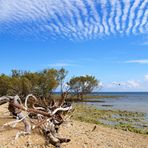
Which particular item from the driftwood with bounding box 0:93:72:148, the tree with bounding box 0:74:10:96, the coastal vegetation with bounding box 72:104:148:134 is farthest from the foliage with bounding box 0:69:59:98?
the driftwood with bounding box 0:93:72:148

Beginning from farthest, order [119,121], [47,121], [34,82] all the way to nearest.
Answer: [34,82]
[119,121]
[47,121]

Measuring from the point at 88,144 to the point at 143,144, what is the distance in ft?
16.1

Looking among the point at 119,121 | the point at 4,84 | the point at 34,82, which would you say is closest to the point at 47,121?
the point at 119,121

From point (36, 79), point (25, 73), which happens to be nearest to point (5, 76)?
point (25, 73)

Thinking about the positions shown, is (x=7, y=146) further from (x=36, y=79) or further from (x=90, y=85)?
(x=90, y=85)

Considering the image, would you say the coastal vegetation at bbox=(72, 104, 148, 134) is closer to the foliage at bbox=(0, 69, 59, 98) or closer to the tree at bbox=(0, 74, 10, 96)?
the foliage at bbox=(0, 69, 59, 98)

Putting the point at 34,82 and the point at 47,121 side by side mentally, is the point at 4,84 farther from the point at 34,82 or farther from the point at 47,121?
the point at 47,121

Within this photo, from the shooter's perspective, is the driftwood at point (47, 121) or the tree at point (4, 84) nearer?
the driftwood at point (47, 121)

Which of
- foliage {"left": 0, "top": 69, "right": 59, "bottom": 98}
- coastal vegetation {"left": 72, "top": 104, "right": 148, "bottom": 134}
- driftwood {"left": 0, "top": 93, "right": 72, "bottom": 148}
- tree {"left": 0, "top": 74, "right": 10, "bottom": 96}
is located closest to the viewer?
driftwood {"left": 0, "top": 93, "right": 72, "bottom": 148}

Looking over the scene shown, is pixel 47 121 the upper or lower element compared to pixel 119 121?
upper

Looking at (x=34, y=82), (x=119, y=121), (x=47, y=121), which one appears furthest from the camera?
(x=34, y=82)

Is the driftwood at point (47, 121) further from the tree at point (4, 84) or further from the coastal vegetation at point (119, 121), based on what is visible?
the tree at point (4, 84)

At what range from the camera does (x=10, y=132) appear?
15.6 metres

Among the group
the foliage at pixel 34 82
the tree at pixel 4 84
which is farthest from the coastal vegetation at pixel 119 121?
the tree at pixel 4 84
